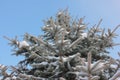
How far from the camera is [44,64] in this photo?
9.45 meters

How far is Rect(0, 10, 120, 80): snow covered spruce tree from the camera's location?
28.2 feet

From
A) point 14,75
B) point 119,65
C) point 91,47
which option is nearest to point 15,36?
point 14,75

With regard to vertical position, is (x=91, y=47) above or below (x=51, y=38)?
below

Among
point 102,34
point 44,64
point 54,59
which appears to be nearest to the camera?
point 54,59

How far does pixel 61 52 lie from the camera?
8461 millimetres

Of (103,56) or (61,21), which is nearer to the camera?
(103,56)

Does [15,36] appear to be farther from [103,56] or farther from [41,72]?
[103,56]

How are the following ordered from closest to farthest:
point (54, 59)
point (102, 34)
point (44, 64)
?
point (54, 59) → point (44, 64) → point (102, 34)

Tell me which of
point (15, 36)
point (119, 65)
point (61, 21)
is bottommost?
point (119, 65)

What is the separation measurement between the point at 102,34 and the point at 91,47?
70 cm

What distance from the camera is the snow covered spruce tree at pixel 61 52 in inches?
338

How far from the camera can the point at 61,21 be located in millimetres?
11938

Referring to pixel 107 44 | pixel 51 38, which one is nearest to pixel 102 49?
pixel 107 44

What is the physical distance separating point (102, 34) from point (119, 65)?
1634 millimetres
